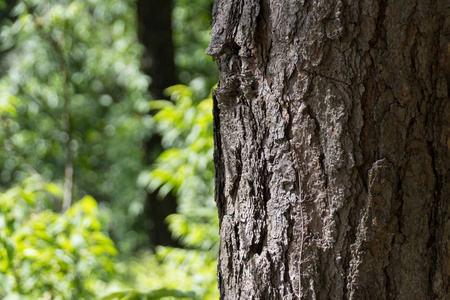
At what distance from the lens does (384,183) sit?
831 mm

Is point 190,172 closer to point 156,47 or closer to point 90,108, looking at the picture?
point 156,47

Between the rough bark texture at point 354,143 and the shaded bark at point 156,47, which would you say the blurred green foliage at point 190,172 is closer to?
the rough bark texture at point 354,143

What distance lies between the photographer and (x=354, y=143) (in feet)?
2.75

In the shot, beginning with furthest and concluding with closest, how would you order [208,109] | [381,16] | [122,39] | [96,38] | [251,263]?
[96,38] < [122,39] < [208,109] < [251,263] < [381,16]

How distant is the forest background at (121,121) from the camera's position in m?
3.42

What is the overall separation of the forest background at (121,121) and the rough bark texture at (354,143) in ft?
5.82

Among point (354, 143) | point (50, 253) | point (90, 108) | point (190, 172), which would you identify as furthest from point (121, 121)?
point (354, 143)

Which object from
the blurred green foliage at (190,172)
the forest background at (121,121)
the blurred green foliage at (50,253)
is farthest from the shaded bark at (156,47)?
the blurred green foliage at (50,253)

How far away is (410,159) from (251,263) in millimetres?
352

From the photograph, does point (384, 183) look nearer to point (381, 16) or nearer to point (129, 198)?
point (381, 16)

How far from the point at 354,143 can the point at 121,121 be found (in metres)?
5.29

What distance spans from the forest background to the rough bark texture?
1.77 metres

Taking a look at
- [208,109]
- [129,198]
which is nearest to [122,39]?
[129,198]

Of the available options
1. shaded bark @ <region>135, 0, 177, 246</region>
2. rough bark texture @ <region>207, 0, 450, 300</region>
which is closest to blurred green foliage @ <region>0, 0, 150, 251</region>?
shaded bark @ <region>135, 0, 177, 246</region>
